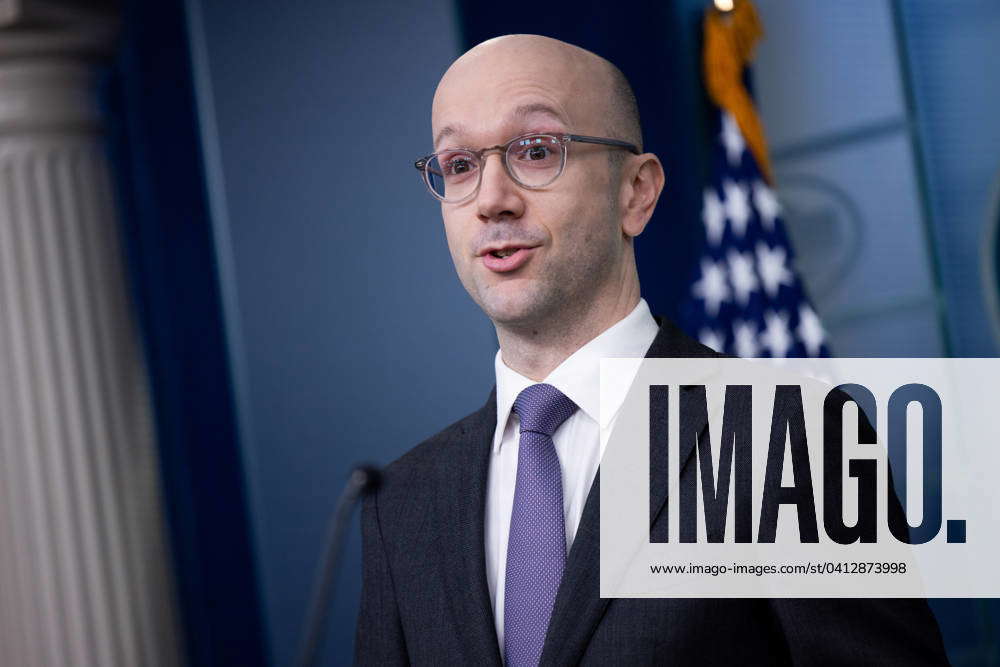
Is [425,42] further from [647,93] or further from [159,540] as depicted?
[159,540]

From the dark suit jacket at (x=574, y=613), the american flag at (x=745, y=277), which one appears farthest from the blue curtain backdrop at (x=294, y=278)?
the dark suit jacket at (x=574, y=613)

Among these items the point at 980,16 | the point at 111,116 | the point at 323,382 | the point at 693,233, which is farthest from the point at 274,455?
the point at 980,16

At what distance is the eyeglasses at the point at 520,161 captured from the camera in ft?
4.69

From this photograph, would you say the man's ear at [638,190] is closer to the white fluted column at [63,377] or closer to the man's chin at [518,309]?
the man's chin at [518,309]

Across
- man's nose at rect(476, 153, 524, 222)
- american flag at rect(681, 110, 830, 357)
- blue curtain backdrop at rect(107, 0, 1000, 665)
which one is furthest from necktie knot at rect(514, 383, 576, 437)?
american flag at rect(681, 110, 830, 357)

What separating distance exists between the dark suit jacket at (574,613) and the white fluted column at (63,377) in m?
1.90

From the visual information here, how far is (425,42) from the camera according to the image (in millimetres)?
3467

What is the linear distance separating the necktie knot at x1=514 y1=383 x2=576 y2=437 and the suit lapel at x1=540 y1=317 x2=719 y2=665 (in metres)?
0.11

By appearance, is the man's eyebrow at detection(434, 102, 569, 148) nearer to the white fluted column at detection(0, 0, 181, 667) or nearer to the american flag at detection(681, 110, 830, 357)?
the white fluted column at detection(0, 0, 181, 667)

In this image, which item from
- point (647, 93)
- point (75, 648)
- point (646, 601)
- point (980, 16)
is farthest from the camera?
point (647, 93)

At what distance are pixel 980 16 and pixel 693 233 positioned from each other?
49.7 inches

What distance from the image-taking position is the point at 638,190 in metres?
1.56

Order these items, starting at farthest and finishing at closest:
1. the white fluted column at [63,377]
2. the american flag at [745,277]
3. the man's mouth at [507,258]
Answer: the american flag at [745,277] < the white fluted column at [63,377] < the man's mouth at [507,258]

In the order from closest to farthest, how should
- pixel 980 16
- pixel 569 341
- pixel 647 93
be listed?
pixel 569 341, pixel 980 16, pixel 647 93
